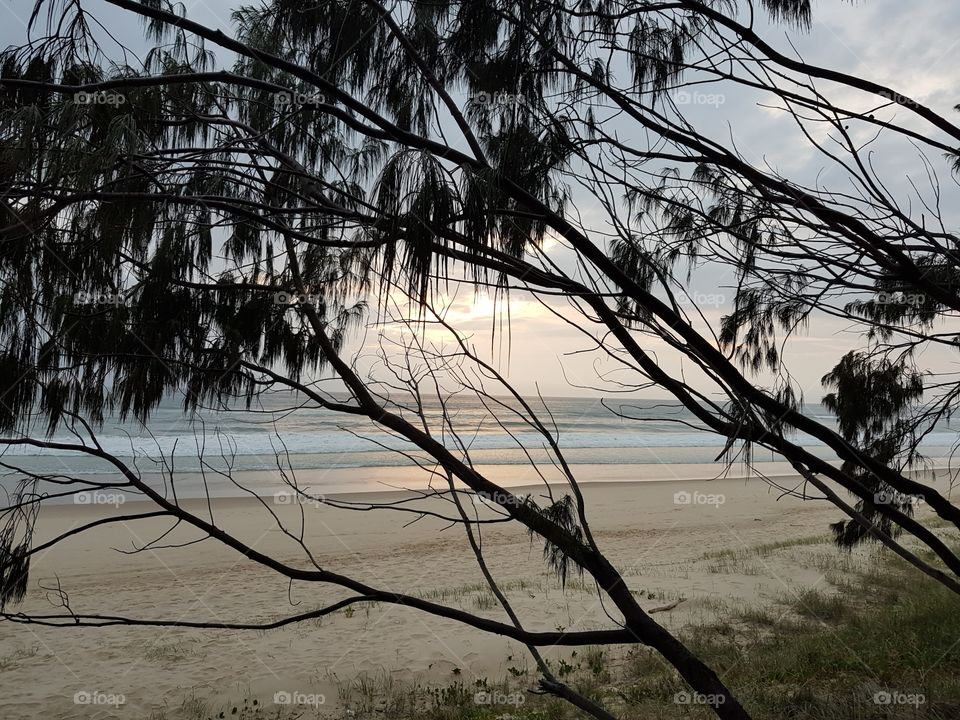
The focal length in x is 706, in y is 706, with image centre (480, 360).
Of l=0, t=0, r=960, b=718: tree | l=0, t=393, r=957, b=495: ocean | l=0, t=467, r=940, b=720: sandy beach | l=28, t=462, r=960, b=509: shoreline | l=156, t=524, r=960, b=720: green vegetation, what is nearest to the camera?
l=0, t=0, r=960, b=718: tree

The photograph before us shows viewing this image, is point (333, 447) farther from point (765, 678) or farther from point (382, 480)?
point (765, 678)

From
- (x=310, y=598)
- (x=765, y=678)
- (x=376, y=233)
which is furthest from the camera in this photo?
(x=310, y=598)

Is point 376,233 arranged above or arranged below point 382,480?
above

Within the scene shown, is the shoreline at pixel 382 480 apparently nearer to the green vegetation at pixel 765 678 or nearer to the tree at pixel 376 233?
the green vegetation at pixel 765 678

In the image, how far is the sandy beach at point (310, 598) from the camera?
5.86m

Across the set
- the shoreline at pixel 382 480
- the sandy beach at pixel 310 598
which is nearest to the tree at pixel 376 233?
the sandy beach at pixel 310 598

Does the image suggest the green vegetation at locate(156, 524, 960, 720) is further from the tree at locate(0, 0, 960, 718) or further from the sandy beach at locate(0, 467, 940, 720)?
the tree at locate(0, 0, 960, 718)

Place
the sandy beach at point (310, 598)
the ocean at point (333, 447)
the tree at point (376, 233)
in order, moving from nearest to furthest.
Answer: the tree at point (376, 233) → the sandy beach at point (310, 598) → the ocean at point (333, 447)

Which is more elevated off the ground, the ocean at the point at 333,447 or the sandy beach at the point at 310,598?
the ocean at the point at 333,447

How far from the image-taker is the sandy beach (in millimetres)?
5855

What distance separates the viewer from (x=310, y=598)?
8.52 metres

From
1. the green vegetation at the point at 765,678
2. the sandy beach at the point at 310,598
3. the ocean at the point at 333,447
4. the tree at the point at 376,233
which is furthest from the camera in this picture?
the ocean at the point at 333,447

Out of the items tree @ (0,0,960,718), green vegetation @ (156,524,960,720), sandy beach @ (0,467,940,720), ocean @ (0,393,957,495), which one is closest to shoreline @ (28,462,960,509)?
ocean @ (0,393,957,495)

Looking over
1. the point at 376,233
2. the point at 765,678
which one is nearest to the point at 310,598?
the point at 765,678
